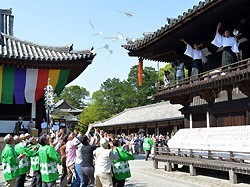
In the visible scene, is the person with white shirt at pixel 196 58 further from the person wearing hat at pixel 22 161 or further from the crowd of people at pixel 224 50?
the person wearing hat at pixel 22 161

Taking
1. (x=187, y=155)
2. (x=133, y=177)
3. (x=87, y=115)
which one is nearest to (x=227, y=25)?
(x=187, y=155)

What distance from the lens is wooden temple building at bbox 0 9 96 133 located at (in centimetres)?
1451

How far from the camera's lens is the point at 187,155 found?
13.6 m

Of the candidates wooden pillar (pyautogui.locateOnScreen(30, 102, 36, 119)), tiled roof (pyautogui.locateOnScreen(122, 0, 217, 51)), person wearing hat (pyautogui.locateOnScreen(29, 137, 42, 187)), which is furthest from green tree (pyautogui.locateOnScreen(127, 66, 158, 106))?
person wearing hat (pyautogui.locateOnScreen(29, 137, 42, 187))

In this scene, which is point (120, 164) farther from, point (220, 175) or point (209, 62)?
point (209, 62)

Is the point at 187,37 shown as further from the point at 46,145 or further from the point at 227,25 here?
the point at 46,145

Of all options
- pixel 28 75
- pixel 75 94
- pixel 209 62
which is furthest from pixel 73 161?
pixel 75 94

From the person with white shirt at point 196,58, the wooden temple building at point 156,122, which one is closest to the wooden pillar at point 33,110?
the person with white shirt at point 196,58

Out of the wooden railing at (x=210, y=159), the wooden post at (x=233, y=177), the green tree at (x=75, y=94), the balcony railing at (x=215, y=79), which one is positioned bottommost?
the wooden post at (x=233, y=177)

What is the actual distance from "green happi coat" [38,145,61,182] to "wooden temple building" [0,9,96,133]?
739 centimetres

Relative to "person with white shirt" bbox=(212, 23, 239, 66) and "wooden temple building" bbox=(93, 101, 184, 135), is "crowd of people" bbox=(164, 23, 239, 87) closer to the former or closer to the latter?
"person with white shirt" bbox=(212, 23, 239, 66)

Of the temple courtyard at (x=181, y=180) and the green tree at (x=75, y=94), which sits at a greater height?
the green tree at (x=75, y=94)

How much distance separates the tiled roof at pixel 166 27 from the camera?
35.9 ft

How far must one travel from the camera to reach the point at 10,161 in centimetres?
809
